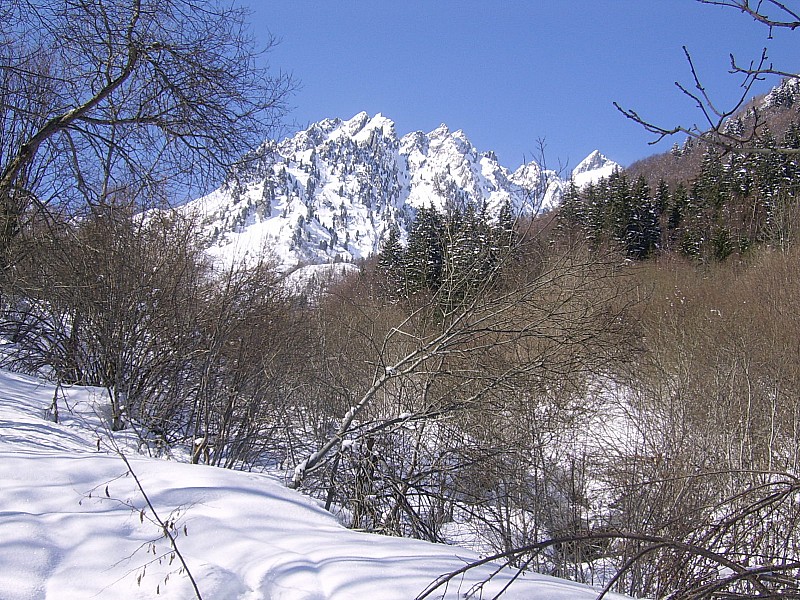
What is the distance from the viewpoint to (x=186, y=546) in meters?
2.38

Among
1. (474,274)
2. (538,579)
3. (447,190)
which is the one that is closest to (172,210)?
(447,190)

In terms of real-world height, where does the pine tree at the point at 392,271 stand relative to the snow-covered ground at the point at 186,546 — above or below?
above

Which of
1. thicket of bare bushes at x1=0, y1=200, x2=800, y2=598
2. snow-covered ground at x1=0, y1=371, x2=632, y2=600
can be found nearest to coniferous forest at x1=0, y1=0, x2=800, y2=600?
thicket of bare bushes at x1=0, y1=200, x2=800, y2=598

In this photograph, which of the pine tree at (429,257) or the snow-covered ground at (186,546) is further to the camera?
the pine tree at (429,257)

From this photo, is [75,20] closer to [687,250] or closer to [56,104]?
[56,104]

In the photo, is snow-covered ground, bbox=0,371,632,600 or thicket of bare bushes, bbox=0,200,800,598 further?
thicket of bare bushes, bbox=0,200,800,598

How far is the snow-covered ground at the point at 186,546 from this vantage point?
206 centimetres

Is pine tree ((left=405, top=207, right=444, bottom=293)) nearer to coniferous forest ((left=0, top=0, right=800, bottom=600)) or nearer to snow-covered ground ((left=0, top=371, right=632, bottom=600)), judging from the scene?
coniferous forest ((left=0, top=0, right=800, bottom=600))

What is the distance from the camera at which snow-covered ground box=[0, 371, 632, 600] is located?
2.06 metres

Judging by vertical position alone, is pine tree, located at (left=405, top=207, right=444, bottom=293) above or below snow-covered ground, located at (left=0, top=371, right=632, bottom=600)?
above

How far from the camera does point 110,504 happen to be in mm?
2693

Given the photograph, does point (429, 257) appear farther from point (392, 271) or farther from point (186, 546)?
point (186, 546)

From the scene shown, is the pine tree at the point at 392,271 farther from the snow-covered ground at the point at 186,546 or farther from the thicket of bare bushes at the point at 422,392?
the snow-covered ground at the point at 186,546

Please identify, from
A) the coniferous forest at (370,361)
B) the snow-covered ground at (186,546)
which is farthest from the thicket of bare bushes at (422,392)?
the snow-covered ground at (186,546)
